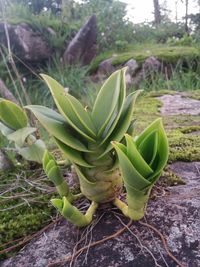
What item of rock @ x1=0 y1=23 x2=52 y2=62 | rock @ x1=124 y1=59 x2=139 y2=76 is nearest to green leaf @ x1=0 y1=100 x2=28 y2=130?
rock @ x1=124 y1=59 x2=139 y2=76

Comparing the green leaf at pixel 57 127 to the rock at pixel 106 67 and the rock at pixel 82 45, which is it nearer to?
the rock at pixel 106 67

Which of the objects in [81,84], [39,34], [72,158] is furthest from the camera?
[39,34]

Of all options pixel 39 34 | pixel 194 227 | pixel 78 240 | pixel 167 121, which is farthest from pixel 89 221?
pixel 39 34

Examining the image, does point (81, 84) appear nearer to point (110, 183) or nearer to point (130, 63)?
point (130, 63)

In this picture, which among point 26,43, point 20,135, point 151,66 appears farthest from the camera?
point 26,43

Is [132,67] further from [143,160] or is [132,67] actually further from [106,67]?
[143,160]

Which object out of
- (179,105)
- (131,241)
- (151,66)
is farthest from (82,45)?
(131,241)

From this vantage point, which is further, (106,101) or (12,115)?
(12,115)

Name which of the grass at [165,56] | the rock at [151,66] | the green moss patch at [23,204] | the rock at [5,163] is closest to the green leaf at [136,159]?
the green moss patch at [23,204]
